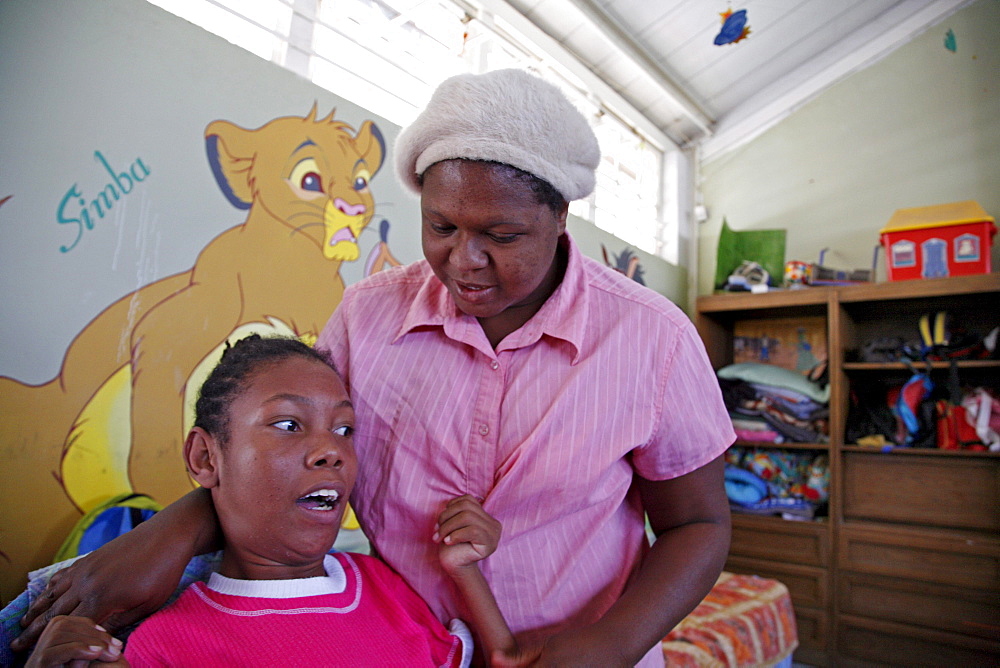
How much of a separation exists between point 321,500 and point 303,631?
179mm

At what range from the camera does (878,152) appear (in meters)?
4.42

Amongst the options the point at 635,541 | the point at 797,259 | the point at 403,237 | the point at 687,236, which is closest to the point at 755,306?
the point at 797,259

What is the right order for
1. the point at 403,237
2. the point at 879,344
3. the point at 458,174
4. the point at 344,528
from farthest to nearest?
the point at 879,344 → the point at 403,237 → the point at 344,528 → the point at 458,174

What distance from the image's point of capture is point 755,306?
434cm

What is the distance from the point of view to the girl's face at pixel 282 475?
0.95 m

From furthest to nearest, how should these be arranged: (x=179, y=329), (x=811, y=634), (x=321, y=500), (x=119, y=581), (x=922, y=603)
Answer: (x=811, y=634) → (x=922, y=603) → (x=179, y=329) → (x=321, y=500) → (x=119, y=581)

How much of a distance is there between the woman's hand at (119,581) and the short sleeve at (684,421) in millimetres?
659

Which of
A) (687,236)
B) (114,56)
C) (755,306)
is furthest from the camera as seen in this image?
(687,236)

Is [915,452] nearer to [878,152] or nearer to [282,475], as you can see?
[878,152]

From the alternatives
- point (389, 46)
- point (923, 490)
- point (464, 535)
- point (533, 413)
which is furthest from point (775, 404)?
point (464, 535)

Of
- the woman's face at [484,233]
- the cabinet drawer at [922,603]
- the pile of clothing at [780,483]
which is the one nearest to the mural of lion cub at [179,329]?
the woman's face at [484,233]

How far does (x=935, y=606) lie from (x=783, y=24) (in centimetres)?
346

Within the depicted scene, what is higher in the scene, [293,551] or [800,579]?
[293,551]

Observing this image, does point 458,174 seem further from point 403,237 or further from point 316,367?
point 403,237
